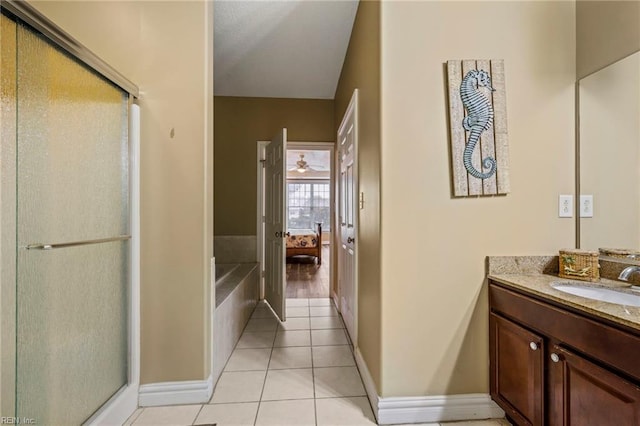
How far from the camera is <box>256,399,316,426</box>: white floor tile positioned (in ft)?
5.00

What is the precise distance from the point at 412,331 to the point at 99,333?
1.66 meters

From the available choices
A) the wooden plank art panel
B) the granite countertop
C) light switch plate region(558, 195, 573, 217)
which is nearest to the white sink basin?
the granite countertop

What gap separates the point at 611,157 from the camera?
4.85 ft

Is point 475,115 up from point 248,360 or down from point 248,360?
up

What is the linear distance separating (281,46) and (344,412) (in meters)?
2.98

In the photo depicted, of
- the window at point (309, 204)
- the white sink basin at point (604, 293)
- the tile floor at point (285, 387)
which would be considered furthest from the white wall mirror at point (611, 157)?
the window at point (309, 204)

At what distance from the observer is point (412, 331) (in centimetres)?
154

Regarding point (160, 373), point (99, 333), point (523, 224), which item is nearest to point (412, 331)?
point (523, 224)

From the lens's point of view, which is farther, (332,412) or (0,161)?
(332,412)

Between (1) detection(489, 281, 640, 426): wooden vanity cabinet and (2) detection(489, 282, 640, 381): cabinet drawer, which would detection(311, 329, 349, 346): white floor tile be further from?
(2) detection(489, 282, 640, 381): cabinet drawer

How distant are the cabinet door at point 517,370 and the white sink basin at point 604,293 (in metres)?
0.29

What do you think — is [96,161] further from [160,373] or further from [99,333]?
[160,373]

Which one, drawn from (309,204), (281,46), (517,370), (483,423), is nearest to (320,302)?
(483,423)

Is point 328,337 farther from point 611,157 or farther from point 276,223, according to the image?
point 611,157
